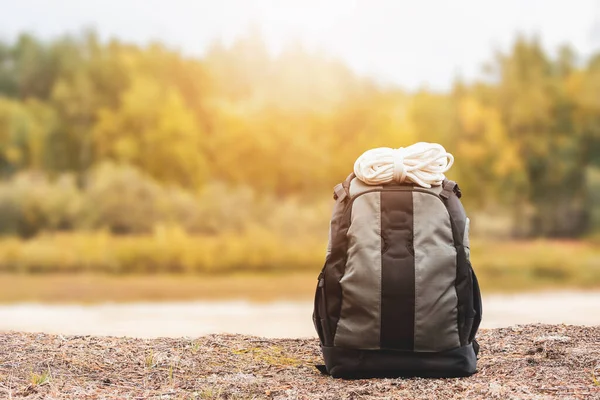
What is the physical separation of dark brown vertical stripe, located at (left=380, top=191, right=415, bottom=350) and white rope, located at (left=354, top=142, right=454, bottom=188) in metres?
0.16

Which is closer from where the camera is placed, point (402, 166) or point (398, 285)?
point (398, 285)

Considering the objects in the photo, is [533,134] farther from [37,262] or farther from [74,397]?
[74,397]

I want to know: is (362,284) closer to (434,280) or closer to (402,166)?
(434,280)

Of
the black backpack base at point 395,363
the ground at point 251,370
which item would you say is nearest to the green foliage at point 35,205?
the ground at point 251,370

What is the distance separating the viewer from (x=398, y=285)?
365 cm

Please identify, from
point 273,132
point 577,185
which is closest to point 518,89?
point 577,185

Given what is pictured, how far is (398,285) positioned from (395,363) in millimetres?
409

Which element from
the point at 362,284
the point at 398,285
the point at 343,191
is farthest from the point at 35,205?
the point at 398,285

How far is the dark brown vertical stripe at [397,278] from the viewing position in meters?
3.65

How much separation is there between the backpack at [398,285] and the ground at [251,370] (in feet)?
0.42

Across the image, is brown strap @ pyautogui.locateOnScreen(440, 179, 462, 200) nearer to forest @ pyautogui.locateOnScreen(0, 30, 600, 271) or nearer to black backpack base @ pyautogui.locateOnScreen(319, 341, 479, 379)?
black backpack base @ pyautogui.locateOnScreen(319, 341, 479, 379)

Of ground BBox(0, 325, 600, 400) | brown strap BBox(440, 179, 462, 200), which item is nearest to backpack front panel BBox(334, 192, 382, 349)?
ground BBox(0, 325, 600, 400)

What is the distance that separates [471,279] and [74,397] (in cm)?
203

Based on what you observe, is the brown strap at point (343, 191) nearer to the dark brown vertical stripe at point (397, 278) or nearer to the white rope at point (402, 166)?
the white rope at point (402, 166)
